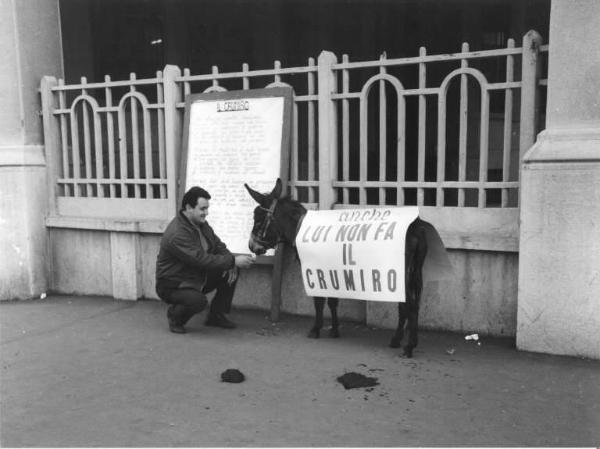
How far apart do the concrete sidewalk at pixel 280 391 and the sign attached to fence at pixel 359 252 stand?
0.59 metres

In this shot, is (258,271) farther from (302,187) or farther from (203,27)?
(203,27)

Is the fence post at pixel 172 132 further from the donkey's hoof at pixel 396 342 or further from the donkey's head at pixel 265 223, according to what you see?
the donkey's hoof at pixel 396 342

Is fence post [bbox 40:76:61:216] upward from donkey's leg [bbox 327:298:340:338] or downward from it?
upward

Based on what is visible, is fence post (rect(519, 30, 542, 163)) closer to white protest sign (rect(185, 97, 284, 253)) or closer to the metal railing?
the metal railing

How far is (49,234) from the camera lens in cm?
830

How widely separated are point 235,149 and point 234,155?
0.07 m

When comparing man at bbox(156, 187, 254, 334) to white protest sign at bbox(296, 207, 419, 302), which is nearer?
white protest sign at bbox(296, 207, 419, 302)

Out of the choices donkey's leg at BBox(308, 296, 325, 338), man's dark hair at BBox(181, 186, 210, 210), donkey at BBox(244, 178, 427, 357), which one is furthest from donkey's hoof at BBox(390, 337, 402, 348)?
man's dark hair at BBox(181, 186, 210, 210)

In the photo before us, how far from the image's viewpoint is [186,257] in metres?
6.02

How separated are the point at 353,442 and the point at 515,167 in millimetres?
7958

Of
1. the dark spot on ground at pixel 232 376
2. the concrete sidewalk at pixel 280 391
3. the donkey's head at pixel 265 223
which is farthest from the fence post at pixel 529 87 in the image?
the dark spot on ground at pixel 232 376

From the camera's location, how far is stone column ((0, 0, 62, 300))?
7.86 m

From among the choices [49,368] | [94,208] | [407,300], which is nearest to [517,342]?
[407,300]

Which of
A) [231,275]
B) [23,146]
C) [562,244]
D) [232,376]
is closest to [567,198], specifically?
[562,244]
